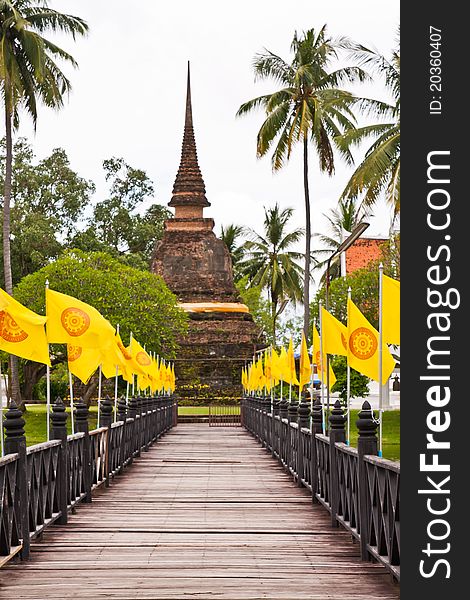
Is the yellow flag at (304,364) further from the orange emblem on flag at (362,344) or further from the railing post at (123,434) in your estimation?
the orange emblem on flag at (362,344)

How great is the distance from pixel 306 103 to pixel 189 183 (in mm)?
27115

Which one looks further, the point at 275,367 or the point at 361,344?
the point at 275,367

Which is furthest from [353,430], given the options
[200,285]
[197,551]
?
[197,551]

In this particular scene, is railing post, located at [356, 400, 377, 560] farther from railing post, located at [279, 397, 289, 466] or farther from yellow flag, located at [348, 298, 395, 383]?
railing post, located at [279, 397, 289, 466]

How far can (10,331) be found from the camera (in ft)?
44.7

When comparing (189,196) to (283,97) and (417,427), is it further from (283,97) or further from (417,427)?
(417,427)

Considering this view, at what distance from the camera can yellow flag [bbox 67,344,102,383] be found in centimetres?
1727

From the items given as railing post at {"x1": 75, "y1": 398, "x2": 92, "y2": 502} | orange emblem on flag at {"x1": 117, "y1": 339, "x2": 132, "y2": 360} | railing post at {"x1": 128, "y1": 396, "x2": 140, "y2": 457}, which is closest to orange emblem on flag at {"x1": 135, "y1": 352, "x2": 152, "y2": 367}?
railing post at {"x1": 128, "y1": 396, "x2": 140, "y2": 457}

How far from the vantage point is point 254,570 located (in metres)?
9.54

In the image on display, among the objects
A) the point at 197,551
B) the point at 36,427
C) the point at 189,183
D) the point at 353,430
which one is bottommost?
the point at 197,551

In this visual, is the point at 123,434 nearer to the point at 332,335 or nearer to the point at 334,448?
the point at 332,335

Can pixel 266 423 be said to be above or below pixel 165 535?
above

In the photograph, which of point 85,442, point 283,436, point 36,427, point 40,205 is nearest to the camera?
point 85,442

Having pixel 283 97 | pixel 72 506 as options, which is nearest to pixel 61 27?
pixel 283 97
